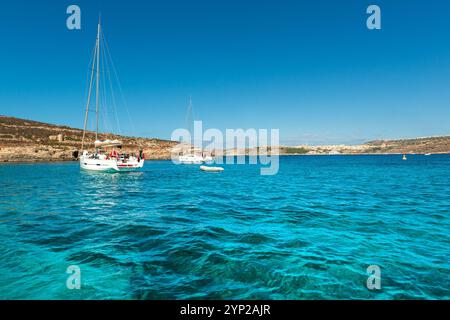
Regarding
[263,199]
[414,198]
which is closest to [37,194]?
[263,199]

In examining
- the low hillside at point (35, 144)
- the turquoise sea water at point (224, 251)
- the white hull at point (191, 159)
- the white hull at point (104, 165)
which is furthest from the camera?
the white hull at point (191, 159)

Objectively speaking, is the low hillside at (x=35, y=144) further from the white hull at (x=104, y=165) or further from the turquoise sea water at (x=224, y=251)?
the turquoise sea water at (x=224, y=251)

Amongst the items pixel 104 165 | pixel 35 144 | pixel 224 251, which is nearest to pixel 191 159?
pixel 35 144

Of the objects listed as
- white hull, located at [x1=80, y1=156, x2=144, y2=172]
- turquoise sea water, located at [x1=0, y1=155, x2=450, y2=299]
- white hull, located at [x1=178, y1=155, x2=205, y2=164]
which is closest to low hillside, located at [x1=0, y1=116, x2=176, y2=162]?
white hull, located at [x1=80, y1=156, x2=144, y2=172]

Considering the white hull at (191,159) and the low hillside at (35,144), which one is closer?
the low hillside at (35,144)

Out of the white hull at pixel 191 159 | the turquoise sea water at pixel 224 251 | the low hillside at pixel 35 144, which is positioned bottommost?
the turquoise sea water at pixel 224 251

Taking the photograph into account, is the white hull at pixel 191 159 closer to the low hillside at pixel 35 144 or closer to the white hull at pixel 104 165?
the low hillside at pixel 35 144

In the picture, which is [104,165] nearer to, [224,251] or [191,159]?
[224,251]

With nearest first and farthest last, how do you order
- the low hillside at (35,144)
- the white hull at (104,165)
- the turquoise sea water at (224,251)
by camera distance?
the turquoise sea water at (224,251) < the white hull at (104,165) < the low hillside at (35,144)

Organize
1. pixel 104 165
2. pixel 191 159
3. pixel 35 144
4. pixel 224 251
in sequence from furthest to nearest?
pixel 191 159
pixel 35 144
pixel 104 165
pixel 224 251

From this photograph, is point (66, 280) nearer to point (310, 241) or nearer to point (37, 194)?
point (310, 241)

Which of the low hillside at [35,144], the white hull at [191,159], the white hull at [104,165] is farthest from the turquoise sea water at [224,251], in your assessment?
the white hull at [191,159]

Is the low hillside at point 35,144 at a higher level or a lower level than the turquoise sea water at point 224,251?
higher
